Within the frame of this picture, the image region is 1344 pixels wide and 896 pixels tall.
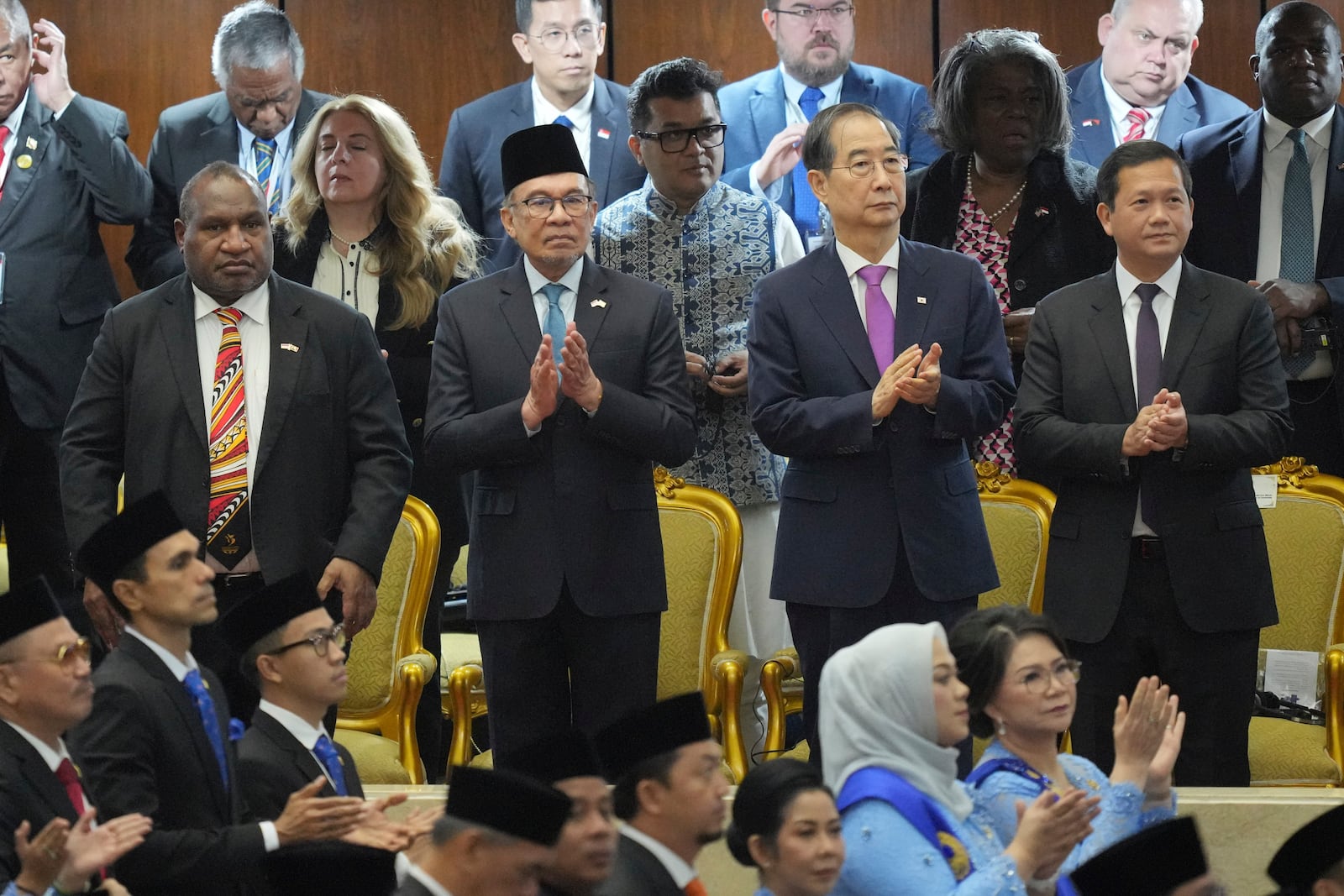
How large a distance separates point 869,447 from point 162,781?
1.58 meters

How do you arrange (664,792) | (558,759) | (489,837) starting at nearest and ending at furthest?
(489,837) → (558,759) → (664,792)

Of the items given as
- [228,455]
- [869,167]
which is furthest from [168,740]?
[869,167]

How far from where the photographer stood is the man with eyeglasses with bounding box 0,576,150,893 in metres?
2.84

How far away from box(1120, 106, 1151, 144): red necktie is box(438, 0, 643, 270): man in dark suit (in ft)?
4.71

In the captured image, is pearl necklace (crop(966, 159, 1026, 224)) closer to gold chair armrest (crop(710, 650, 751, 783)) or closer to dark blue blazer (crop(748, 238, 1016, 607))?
dark blue blazer (crop(748, 238, 1016, 607))

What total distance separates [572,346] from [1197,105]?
2.78 m

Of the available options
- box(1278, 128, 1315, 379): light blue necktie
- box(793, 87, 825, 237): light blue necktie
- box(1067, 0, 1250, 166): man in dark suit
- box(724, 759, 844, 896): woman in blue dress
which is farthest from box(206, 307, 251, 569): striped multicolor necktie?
box(1067, 0, 1250, 166): man in dark suit

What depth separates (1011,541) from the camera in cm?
473

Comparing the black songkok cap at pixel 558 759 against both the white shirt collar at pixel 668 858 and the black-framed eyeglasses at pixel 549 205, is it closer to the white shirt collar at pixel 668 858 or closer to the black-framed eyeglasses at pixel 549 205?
the white shirt collar at pixel 668 858

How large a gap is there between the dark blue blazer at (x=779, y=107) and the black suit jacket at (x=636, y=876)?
302cm

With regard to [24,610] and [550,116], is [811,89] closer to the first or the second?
[550,116]

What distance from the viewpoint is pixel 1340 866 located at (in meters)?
3.02

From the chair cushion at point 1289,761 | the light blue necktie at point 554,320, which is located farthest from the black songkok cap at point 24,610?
the chair cushion at point 1289,761

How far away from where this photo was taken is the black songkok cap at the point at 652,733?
3084mm
